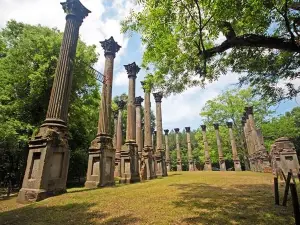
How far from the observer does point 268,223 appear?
4336mm

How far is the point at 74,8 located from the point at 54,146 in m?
7.29

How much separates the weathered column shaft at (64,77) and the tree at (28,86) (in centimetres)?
418

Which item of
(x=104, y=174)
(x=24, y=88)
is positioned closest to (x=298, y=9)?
(x=104, y=174)

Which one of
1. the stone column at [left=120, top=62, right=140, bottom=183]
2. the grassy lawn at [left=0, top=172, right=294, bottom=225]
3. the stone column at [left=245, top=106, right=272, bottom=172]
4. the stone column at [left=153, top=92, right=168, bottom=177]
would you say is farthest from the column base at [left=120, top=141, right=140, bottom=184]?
the stone column at [left=245, top=106, right=272, bottom=172]

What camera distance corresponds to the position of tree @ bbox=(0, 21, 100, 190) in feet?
48.6

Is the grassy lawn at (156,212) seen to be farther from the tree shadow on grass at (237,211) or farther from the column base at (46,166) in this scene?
the column base at (46,166)

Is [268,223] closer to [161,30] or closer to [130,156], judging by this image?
[161,30]

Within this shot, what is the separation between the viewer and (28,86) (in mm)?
15883

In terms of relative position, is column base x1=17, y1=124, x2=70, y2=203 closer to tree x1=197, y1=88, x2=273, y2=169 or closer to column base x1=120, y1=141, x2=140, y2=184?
column base x1=120, y1=141, x2=140, y2=184

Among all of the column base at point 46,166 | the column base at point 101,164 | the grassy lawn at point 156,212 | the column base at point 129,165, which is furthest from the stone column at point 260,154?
the column base at point 46,166

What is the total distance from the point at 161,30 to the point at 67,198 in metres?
7.74

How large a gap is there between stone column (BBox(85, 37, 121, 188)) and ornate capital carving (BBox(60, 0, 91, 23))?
395cm

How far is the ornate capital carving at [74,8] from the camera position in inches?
416

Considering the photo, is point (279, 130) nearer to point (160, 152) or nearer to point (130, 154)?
point (160, 152)
